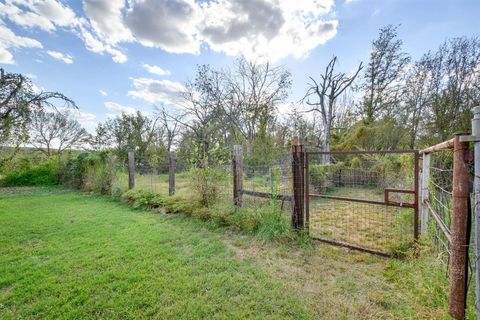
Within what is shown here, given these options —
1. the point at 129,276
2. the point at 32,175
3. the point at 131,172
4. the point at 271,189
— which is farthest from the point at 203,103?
the point at 129,276

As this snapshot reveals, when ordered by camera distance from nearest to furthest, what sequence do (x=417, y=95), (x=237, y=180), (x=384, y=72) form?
(x=237, y=180), (x=417, y=95), (x=384, y=72)

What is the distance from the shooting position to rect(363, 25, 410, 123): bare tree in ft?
39.8

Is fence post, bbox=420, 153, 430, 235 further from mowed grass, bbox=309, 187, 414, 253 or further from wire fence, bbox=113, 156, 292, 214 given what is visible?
wire fence, bbox=113, 156, 292, 214

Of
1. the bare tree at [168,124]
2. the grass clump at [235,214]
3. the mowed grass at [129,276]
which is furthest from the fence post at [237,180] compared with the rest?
the bare tree at [168,124]

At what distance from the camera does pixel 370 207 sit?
601 cm

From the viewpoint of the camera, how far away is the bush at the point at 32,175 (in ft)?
39.4

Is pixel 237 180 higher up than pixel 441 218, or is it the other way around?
pixel 237 180

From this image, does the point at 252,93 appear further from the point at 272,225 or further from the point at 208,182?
the point at 272,225

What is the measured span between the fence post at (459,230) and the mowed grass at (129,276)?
3.79 feet

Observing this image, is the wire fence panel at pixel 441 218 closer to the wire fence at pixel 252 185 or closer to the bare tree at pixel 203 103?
the wire fence at pixel 252 185

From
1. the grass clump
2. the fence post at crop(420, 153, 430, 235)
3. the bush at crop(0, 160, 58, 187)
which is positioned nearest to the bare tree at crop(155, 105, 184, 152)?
the bush at crop(0, 160, 58, 187)

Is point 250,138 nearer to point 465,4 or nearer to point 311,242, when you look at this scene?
point 465,4

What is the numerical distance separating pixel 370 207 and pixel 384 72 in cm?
1031

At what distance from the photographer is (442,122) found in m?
9.90
